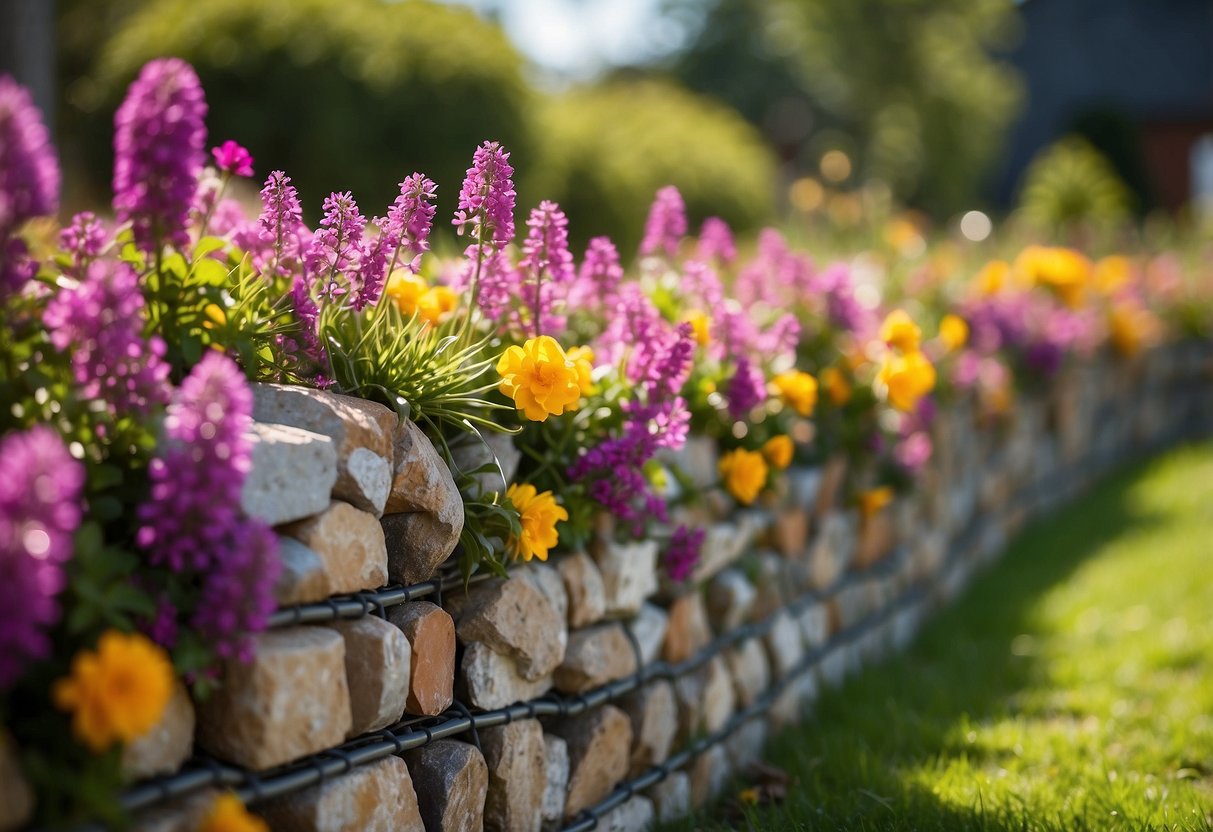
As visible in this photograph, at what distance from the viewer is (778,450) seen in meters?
2.82

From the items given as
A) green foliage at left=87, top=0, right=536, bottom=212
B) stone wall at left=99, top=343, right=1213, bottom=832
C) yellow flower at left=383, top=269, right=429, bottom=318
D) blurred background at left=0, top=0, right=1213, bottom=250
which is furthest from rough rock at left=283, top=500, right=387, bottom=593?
green foliage at left=87, top=0, right=536, bottom=212

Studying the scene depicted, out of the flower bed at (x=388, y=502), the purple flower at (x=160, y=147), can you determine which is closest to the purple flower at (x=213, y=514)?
the flower bed at (x=388, y=502)

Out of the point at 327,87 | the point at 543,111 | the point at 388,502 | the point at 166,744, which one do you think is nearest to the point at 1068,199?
the point at 543,111

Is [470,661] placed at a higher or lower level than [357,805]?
higher

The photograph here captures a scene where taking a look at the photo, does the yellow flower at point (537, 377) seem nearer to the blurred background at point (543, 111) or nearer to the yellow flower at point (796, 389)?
the yellow flower at point (796, 389)

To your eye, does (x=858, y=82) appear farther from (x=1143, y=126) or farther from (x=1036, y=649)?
(x=1036, y=649)

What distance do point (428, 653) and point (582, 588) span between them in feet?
1.50

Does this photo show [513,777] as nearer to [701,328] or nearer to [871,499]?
[701,328]

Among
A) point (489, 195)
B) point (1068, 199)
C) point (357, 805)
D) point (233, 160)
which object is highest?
point (1068, 199)

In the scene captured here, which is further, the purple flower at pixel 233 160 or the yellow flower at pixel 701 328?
the yellow flower at pixel 701 328

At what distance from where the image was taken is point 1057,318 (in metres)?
5.59

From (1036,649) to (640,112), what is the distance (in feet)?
27.0

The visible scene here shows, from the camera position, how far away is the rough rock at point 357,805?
64.4 inches

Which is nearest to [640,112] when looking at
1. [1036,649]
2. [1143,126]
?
[1036,649]
